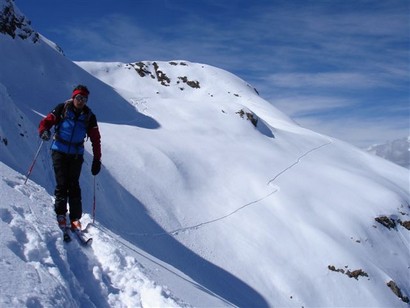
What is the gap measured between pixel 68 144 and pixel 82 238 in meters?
2.17

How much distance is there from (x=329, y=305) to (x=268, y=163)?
16.2m

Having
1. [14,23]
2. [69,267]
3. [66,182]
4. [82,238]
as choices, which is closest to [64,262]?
[69,267]

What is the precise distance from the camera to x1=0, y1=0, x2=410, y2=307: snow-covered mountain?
7797mm

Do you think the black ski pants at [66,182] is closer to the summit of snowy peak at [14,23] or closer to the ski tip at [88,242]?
the ski tip at [88,242]

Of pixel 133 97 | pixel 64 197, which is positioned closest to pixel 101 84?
pixel 133 97

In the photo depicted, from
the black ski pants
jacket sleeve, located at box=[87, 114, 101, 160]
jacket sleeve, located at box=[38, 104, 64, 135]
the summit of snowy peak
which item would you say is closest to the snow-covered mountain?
the summit of snowy peak

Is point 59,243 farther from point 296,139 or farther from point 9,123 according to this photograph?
point 296,139

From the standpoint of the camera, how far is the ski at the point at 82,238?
8.55 metres

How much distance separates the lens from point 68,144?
902 centimetres

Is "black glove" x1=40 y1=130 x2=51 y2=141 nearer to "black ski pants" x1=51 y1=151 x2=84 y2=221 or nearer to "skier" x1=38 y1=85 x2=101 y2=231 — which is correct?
"skier" x1=38 y1=85 x2=101 y2=231

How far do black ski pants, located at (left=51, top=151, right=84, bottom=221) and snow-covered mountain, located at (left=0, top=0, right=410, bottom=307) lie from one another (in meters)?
0.49

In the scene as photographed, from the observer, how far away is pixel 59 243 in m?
8.00

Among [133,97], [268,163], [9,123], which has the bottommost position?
[9,123]

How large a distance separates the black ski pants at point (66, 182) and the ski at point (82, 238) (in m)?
0.46
